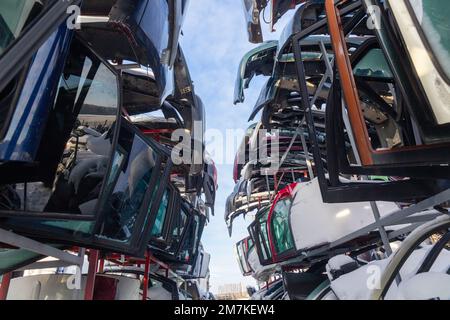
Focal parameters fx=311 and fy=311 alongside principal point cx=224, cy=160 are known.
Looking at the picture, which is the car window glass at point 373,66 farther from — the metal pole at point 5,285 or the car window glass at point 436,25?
the metal pole at point 5,285

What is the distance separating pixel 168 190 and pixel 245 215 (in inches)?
292

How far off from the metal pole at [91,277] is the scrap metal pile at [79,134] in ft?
0.07

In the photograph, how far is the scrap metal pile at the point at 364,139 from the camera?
1750 millimetres

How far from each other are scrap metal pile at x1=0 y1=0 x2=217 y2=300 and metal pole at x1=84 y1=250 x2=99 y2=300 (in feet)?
0.07

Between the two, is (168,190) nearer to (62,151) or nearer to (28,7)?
(62,151)

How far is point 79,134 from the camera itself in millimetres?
2852

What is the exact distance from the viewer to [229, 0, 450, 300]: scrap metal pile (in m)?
1.75

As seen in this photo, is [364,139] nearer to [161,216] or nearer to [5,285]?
[161,216]

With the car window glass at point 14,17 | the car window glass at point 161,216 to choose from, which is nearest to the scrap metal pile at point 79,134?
the car window glass at point 14,17

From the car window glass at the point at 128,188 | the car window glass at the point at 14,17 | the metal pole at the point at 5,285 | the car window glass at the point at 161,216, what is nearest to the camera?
the car window glass at the point at 14,17

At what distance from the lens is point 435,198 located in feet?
8.25

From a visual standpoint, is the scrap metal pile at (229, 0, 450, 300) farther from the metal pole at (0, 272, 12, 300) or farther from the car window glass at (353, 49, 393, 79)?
the metal pole at (0, 272, 12, 300)

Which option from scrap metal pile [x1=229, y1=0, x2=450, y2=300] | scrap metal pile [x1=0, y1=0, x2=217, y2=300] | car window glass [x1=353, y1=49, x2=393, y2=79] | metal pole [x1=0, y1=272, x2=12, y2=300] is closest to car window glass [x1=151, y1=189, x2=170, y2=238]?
scrap metal pile [x1=0, y1=0, x2=217, y2=300]
